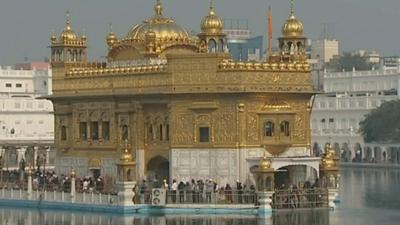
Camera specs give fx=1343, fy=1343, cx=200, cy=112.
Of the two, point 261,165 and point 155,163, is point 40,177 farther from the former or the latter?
point 261,165

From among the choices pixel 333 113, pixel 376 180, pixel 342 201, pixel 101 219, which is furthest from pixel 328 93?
pixel 101 219

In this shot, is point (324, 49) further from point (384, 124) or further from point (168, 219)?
point (168, 219)

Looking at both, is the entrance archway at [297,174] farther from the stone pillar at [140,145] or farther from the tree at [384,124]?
the tree at [384,124]

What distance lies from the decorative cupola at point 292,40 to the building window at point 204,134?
12.7 feet

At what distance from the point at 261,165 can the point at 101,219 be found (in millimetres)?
4835

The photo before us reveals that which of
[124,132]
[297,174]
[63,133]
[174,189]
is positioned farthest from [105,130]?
[297,174]

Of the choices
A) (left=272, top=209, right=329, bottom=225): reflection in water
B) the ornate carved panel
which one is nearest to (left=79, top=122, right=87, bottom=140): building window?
the ornate carved panel

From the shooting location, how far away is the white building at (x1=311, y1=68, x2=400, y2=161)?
89000 mm

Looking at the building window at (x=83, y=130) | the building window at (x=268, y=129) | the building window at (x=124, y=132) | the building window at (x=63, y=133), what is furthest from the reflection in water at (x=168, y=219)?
the building window at (x=63, y=133)

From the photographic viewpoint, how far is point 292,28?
42.8m

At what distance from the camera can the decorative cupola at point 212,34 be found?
137ft

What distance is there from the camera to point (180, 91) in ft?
133

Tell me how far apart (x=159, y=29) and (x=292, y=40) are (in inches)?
178

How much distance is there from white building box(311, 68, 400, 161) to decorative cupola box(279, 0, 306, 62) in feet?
143
